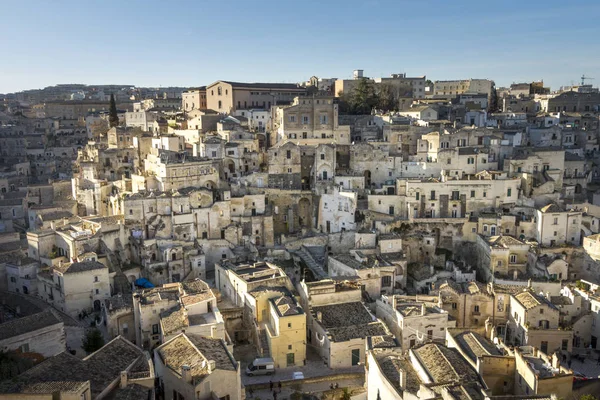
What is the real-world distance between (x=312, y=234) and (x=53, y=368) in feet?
68.0

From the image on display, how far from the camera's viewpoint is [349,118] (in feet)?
166

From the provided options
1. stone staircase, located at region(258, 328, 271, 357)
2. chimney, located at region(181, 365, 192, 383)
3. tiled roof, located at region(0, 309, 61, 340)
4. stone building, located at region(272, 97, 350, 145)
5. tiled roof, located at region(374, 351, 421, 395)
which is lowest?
stone staircase, located at region(258, 328, 271, 357)

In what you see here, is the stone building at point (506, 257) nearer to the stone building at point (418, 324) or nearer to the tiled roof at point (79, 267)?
the stone building at point (418, 324)

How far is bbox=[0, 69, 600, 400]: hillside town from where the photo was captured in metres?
19.8

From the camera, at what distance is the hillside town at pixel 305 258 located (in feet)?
64.9

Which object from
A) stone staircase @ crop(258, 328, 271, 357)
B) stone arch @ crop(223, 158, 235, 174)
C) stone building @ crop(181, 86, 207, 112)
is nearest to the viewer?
stone staircase @ crop(258, 328, 271, 357)

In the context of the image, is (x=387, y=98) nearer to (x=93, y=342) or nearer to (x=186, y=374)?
(x=93, y=342)

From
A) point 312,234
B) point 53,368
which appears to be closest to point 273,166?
point 312,234

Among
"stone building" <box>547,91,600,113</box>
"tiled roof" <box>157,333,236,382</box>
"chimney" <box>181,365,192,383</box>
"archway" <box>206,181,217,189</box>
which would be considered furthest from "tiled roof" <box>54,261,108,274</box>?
"stone building" <box>547,91,600,113</box>

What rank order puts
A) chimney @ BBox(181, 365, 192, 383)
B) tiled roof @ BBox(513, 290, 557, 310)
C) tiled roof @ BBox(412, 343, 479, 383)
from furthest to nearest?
tiled roof @ BBox(513, 290, 557, 310), tiled roof @ BBox(412, 343, 479, 383), chimney @ BBox(181, 365, 192, 383)

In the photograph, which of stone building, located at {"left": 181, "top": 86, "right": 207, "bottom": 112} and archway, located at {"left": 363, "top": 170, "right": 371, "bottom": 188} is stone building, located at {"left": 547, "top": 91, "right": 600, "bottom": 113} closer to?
archway, located at {"left": 363, "top": 170, "right": 371, "bottom": 188}

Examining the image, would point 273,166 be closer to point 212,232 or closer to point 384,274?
point 212,232

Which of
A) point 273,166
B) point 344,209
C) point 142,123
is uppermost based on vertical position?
point 142,123

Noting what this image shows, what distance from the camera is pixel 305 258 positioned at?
→ 34500 mm
